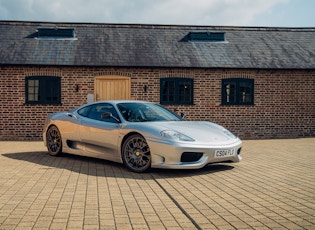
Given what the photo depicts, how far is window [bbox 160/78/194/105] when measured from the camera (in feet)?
48.2

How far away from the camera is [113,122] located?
7266mm

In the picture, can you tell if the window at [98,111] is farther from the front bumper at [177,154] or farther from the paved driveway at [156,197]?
the front bumper at [177,154]

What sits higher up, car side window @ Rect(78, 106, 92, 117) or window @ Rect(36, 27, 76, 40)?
window @ Rect(36, 27, 76, 40)

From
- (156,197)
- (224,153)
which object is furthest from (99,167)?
(156,197)

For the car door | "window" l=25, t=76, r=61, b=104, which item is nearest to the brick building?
"window" l=25, t=76, r=61, b=104

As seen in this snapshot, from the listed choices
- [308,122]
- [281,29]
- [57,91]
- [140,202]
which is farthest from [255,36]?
[140,202]

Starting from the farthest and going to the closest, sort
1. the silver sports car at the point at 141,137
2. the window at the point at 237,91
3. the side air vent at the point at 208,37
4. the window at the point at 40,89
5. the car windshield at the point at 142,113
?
the side air vent at the point at 208,37 → the window at the point at 237,91 → the window at the point at 40,89 → the car windshield at the point at 142,113 → the silver sports car at the point at 141,137

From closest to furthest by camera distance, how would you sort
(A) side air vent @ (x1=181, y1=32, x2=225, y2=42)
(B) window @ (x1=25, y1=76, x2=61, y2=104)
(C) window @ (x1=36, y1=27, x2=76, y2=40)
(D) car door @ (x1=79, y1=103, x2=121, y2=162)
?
(D) car door @ (x1=79, y1=103, x2=121, y2=162) < (B) window @ (x1=25, y1=76, x2=61, y2=104) < (C) window @ (x1=36, y1=27, x2=76, y2=40) < (A) side air vent @ (x1=181, y1=32, x2=225, y2=42)

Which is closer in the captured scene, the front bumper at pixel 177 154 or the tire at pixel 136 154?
the front bumper at pixel 177 154

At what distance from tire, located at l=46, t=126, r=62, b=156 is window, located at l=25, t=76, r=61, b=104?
5697mm

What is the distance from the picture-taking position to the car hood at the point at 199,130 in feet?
21.1

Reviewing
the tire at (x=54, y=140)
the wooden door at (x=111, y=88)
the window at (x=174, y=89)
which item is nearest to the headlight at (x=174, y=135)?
the tire at (x=54, y=140)

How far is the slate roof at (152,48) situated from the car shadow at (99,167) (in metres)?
6.32

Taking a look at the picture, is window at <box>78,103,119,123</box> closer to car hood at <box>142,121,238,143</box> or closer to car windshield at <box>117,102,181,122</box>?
car windshield at <box>117,102,181,122</box>
